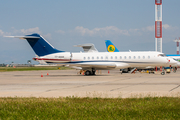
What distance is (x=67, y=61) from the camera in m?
35.0

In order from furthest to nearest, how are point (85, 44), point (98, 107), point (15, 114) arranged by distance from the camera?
point (85, 44) < point (98, 107) < point (15, 114)

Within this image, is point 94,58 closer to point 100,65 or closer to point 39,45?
point 100,65

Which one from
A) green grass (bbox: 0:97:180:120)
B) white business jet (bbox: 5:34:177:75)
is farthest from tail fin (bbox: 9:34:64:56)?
green grass (bbox: 0:97:180:120)

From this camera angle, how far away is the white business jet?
113ft

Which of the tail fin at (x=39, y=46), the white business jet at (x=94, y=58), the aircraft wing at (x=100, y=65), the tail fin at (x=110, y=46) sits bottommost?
the aircraft wing at (x=100, y=65)

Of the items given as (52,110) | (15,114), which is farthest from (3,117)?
(52,110)

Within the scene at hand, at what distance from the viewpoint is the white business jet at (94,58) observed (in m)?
34.6

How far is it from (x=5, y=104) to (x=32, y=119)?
277cm

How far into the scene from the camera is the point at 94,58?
35594 millimetres

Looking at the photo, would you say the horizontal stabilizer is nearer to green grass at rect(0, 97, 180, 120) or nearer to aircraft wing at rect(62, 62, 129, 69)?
aircraft wing at rect(62, 62, 129, 69)

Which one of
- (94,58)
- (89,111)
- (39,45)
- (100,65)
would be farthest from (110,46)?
(89,111)

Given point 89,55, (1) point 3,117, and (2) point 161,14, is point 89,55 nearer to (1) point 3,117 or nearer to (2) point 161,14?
(1) point 3,117

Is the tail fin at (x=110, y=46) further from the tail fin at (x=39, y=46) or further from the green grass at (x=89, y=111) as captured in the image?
the green grass at (x=89, y=111)

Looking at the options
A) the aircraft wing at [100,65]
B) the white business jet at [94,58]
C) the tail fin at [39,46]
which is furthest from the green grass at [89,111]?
the tail fin at [39,46]
